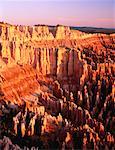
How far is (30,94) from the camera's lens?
23703 millimetres

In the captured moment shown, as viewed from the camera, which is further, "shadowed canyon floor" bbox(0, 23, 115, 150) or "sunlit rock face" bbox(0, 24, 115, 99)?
"sunlit rock face" bbox(0, 24, 115, 99)

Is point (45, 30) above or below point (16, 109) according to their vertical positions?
above

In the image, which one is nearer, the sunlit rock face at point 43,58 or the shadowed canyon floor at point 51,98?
the shadowed canyon floor at point 51,98

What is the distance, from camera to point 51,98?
2319cm

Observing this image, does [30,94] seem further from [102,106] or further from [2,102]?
[102,106]

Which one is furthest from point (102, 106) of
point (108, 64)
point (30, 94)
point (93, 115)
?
point (108, 64)

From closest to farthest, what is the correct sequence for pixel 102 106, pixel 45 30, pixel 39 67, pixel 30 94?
pixel 102 106
pixel 30 94
pixel 39 67
pixel 45 30

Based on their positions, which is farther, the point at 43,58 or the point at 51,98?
the point at 43,58

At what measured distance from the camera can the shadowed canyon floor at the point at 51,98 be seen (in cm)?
1675

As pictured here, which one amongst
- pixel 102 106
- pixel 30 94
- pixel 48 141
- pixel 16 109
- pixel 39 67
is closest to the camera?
pixel 48 141

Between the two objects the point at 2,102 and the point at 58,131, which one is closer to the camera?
the point at 58,131

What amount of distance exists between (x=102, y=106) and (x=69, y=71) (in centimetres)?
771

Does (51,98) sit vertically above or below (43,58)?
below

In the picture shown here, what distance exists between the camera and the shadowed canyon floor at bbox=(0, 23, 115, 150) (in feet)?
55.0
